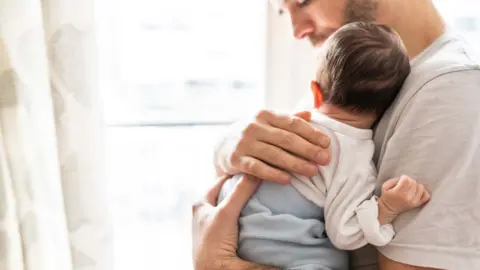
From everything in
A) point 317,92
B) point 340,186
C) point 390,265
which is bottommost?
point 390,265

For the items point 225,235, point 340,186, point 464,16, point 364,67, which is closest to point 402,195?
point 340,186

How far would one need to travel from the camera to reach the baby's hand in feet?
3.08

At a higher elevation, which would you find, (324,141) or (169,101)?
(324,141)

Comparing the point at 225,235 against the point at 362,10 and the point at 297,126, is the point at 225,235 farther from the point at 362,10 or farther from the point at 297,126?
the point at 362,10

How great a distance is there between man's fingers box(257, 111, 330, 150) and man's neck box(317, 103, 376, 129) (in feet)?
0.16

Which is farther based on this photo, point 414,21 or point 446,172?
point 414,21

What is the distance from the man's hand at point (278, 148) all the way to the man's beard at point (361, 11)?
9.7 inches

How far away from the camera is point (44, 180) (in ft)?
4.27

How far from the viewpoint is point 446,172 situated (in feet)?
3.14

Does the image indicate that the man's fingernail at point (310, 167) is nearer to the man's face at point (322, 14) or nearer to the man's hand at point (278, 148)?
the man's hand at point (278, 148)

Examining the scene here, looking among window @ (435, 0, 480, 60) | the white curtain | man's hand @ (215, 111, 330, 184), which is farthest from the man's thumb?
window @ (435, 0, 480, 60)

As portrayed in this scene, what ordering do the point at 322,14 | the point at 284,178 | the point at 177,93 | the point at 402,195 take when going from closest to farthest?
the point at 402,195
the point at 284,178
the point at 322,14
the point at 177,93

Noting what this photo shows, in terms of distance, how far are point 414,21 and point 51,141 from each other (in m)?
0.76

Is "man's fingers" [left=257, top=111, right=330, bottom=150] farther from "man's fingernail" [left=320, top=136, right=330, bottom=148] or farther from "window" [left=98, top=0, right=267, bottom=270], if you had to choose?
"window" [left=98, top=0, right=267, bottom=270]
